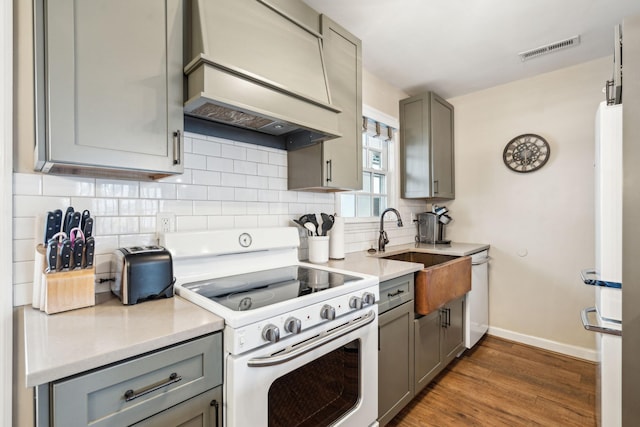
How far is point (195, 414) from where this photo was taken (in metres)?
0.94

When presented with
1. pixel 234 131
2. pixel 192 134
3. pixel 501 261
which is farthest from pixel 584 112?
pixel 192 134

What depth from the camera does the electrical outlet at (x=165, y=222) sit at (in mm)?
1466

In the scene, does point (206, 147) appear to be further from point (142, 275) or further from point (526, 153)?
point (526, 153)

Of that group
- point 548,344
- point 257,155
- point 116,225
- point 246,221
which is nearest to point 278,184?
point 257,155

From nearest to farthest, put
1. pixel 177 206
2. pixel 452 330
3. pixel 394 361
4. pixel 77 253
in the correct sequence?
pixel 77 253, pixel 177 206, pixel 394 361, pixel 452 330

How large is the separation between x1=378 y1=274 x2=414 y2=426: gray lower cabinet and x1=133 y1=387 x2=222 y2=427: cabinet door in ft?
3.04

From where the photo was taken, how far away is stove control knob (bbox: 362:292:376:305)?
1.49m

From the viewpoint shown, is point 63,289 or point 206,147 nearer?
point 63,289

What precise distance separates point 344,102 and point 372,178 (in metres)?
1.07

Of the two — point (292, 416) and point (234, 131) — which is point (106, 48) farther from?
point (292, 416)

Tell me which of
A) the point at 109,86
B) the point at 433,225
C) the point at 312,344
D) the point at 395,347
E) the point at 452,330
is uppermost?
the point at 109,86

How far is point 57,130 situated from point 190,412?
1.01 meters

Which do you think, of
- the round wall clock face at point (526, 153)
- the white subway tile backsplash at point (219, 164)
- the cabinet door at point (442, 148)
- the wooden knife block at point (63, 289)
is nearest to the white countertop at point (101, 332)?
the wooden knife block at point (63, 289)

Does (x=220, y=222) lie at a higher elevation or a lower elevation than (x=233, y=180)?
lower
